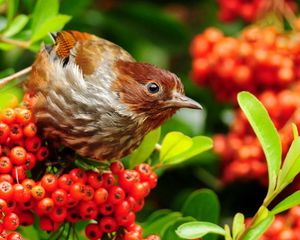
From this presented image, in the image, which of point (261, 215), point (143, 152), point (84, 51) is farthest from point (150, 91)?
point (261, 215)

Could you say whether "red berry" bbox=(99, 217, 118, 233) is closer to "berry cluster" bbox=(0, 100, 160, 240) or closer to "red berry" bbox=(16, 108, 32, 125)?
"berry cluster" bbox=(0, 100, 160, 240)

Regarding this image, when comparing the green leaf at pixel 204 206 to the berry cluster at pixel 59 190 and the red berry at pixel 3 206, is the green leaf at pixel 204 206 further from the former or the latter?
the red berry at pixel 3 206

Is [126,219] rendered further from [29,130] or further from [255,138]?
[255,138]

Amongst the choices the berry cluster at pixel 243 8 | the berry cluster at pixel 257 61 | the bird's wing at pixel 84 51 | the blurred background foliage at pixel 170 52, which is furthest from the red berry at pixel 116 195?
the berry cluster at pixel 243 8

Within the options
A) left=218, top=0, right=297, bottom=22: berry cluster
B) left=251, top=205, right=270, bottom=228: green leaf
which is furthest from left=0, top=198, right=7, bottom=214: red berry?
left=218, top=0, right=297, bottom=22: berry cluster

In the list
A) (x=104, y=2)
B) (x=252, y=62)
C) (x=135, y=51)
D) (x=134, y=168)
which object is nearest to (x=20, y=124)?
(x=134, y=168)
